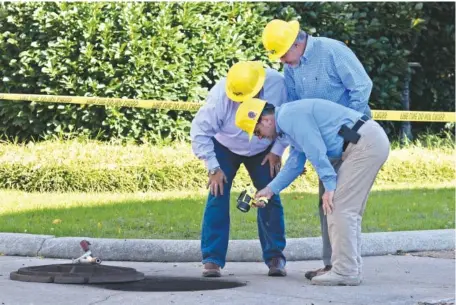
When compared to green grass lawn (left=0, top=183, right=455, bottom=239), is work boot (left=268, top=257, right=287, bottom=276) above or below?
above

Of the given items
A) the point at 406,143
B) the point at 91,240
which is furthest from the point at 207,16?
the point at 91,240

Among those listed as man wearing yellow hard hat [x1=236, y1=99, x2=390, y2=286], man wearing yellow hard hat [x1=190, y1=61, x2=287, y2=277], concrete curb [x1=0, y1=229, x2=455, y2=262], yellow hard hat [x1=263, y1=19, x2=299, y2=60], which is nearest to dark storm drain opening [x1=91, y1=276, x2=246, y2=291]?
man wearing yellow hard hat [x1=190, y1=61, x2=287, y2=277]

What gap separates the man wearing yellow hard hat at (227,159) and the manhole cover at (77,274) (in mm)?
606

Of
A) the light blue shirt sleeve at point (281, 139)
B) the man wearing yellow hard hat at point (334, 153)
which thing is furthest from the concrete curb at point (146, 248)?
the man wearing yellow hard hat at point (334, 153)

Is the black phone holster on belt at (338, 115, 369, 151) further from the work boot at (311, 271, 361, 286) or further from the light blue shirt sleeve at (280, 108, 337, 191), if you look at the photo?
the work boot at (311, 271, 361, 286)

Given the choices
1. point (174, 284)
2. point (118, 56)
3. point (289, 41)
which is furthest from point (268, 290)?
point (118, 56)

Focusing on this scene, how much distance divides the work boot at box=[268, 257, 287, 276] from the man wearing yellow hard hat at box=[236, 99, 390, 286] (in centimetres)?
49

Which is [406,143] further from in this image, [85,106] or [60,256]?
[60,256]

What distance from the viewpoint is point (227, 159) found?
7.03 meters

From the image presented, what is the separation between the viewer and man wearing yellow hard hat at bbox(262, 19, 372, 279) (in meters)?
6.47

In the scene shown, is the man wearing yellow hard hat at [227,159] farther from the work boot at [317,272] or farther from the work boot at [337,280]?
the work boot at [337,280]

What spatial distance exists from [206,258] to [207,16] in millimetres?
7167

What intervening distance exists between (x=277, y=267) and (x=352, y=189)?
3.18 feet

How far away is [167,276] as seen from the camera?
22.8 feet
